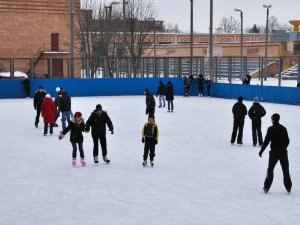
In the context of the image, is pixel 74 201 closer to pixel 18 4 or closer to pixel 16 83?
pixel 16 83

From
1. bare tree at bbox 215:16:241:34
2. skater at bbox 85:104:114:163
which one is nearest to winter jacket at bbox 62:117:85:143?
skater at bbox 85:104:114:163

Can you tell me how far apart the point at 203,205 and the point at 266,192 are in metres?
1.67

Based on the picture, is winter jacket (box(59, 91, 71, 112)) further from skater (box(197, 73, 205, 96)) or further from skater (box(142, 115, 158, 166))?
skater (box(197, 73, 205, 96))

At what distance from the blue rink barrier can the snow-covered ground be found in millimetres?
14260

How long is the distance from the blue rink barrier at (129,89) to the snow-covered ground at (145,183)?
1426 cm

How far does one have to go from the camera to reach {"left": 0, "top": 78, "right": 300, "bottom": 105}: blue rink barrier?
37.2 meters

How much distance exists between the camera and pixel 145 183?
44.3 ft

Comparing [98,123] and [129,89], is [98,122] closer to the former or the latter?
[98,123]

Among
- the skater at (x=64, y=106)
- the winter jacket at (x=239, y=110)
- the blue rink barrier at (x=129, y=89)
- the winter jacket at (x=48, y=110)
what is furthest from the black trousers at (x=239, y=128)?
the blue rink barrier at (x=129, y=89)

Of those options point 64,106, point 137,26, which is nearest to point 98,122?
point 64,106

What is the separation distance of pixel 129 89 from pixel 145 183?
32.4 meters

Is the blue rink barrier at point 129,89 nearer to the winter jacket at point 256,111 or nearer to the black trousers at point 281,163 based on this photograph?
the winter jacket at point 256,111

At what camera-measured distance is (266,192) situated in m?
12.5

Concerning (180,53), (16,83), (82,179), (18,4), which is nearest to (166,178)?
(82,179)
